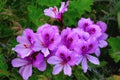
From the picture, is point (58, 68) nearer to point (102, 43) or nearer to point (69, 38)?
point (69, 38)

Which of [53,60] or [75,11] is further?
[75,11]

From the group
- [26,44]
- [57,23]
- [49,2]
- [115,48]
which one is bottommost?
[115,48]

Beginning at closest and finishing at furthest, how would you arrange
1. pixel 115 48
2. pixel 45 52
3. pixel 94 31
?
1. pixel 45 52
2. pixel 94 31
3. pixel 115 48

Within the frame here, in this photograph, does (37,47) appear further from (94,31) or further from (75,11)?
(75,11)

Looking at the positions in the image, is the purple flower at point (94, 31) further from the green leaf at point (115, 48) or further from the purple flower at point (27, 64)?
the green leaf at point (115, 48)

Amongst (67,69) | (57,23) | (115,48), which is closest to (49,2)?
(57,23)

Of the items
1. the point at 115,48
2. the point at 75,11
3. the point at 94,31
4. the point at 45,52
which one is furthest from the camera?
the point at 115,48

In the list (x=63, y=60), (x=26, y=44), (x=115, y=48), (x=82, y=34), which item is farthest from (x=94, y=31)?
(x=115, y=48)

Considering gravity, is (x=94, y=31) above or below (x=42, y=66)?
above

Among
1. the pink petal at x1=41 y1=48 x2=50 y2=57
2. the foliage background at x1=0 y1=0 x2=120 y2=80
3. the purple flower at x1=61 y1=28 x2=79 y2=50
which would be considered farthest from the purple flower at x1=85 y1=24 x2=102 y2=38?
the foliage background at x1=0 y1=0 x2=120 y2=80
